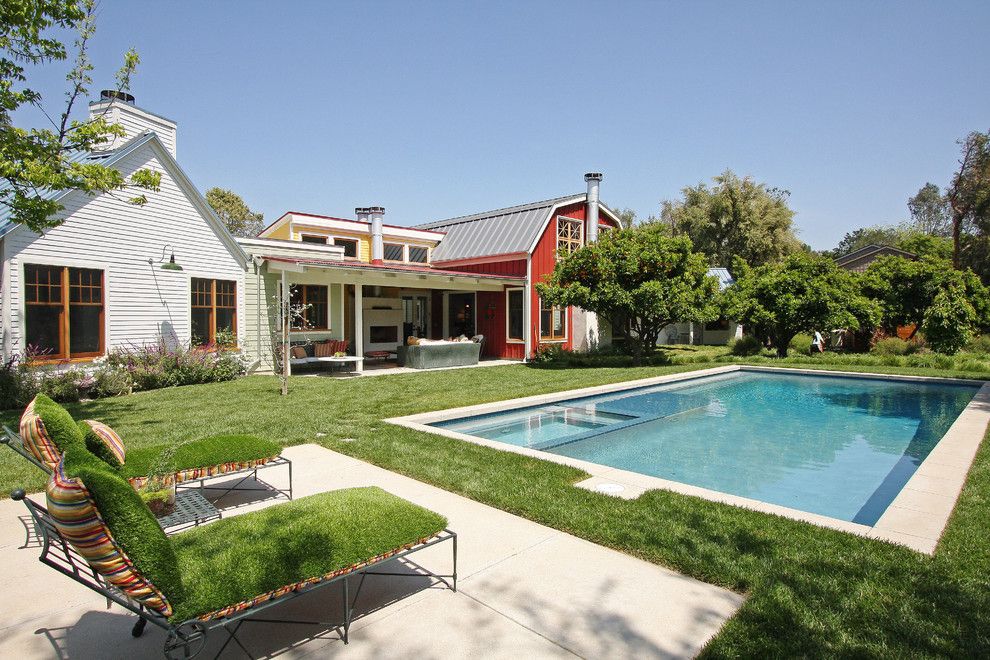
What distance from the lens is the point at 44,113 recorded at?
28.5 ft

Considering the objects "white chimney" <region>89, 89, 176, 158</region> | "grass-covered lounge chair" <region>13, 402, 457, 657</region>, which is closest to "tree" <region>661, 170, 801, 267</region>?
"white chimney" <region>89, 89, 176, 158</region>

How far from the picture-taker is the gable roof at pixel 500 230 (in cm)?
2030

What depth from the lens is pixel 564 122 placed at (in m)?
17.6

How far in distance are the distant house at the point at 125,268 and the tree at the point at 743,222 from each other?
30.0 metres

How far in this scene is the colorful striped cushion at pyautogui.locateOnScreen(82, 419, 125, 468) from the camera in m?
3.55

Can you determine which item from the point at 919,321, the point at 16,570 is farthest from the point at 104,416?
the point at 919,321

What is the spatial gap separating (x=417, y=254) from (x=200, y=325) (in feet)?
35.1

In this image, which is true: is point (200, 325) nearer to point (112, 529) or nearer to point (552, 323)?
point (552, 323)

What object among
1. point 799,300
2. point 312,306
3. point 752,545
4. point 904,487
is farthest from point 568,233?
point 752,545

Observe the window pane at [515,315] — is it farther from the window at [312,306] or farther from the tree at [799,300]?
the tree at [799,300]

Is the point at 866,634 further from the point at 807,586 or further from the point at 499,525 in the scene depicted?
the point at 499,525

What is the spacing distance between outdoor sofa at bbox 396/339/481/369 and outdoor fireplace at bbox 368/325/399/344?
2.66 meters

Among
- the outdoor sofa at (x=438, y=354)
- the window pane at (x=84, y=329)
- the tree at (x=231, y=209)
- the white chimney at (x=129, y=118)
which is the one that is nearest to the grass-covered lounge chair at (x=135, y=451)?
the window pane at (x=84, y=329)

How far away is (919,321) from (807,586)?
2262cm
